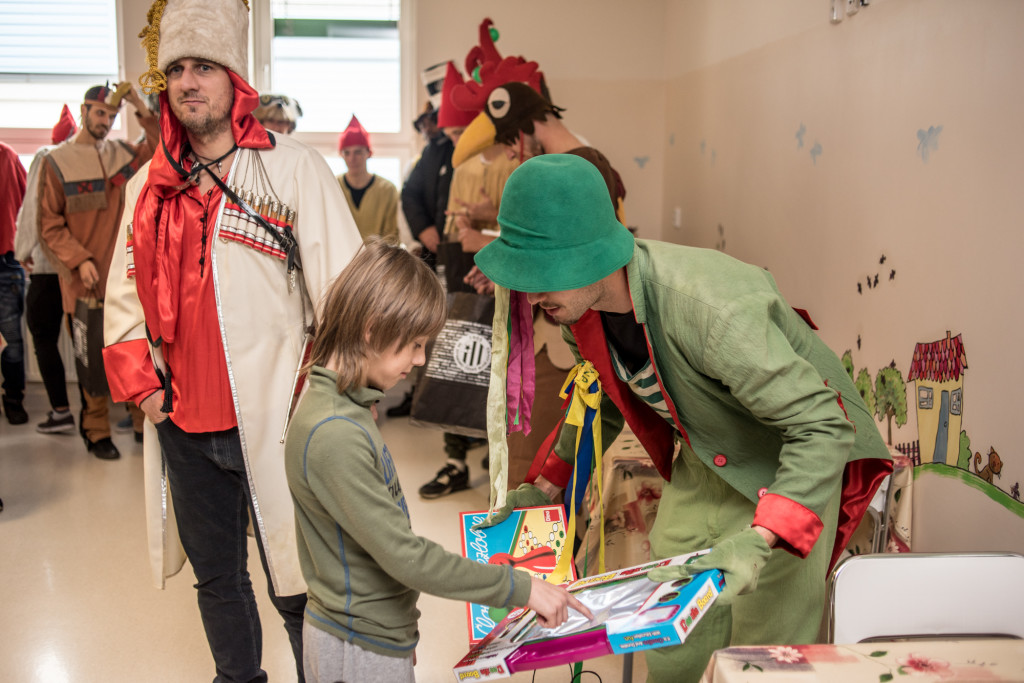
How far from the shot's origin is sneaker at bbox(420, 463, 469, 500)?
362cm

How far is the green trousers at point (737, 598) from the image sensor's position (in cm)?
143

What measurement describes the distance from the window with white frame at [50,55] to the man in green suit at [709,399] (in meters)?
4.86

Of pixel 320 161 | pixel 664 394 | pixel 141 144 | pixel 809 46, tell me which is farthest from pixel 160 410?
pixel 141 144

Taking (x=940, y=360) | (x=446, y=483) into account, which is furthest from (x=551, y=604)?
(x=446, y=483)

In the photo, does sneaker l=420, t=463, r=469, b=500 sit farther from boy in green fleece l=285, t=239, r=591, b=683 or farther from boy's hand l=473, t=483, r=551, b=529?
boy in green fleece l=285, t=239, r=591, b=683

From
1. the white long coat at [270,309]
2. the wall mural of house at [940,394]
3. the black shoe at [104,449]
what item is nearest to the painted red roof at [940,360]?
the wall mural of house at [940,394]

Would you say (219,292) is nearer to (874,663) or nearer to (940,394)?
(874,663)

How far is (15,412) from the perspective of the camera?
15.9 ft

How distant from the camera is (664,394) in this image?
4.62 ft

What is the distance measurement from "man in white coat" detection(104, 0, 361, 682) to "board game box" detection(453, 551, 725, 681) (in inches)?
32.1

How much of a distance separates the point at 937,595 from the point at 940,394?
74cm

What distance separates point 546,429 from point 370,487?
5.61ft

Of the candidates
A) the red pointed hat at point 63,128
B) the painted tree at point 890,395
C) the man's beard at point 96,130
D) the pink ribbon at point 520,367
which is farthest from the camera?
the red pointed hat at point 63,128

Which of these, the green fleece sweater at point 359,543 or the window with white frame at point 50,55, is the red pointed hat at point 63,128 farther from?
the green fleece sweater at point 359,543
